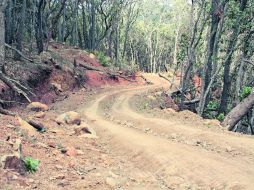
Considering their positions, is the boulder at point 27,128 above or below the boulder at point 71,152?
above

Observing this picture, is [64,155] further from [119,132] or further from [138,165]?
[119,132]

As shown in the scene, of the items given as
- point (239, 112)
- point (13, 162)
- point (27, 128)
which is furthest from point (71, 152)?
Answer: point (239, 112)

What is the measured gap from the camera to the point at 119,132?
50.9ft

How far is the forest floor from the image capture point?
9.09 m

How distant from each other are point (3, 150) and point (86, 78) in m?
25.9

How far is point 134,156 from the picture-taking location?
12.5 m

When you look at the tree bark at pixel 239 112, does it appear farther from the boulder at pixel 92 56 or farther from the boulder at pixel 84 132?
the boulder at pixel 92 56

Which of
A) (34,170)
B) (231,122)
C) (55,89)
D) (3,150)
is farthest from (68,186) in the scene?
(55,89)

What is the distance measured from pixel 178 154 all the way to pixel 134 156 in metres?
1.51

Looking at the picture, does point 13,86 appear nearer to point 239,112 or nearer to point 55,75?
A: point 239,112

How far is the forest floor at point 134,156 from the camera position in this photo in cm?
909

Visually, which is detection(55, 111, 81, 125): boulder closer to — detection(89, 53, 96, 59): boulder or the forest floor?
the forest floor

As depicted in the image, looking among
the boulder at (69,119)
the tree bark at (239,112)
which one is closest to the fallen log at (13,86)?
the boulder at (69,119)

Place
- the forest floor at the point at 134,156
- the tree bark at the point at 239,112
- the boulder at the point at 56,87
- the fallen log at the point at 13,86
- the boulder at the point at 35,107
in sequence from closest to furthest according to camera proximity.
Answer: the forest floor at the point at 134,156 → the fallen log at the point at 13,86 → the tree bark at the point at 239,112 → the boulder at the point at 35,107 → the boulder at the point at 56,87
